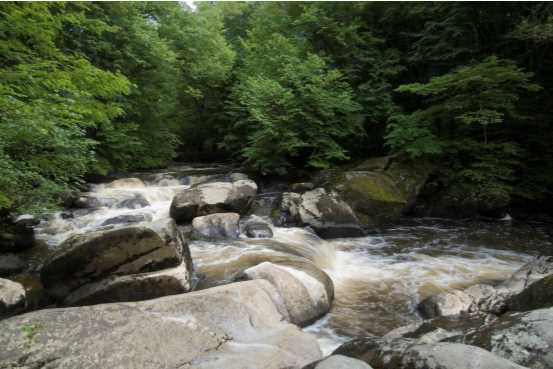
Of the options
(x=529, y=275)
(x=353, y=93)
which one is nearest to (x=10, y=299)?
(x=529, y=275)

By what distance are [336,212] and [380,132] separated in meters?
5.59

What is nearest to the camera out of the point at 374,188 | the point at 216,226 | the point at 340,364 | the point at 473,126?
the point at 340,364

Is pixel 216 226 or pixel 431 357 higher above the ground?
pixel 431 357

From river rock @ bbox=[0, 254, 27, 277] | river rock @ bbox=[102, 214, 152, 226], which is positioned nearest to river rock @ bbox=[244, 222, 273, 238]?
river rock @ bbox=[102, 214, 152, 226]

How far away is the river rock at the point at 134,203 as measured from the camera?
914 cm

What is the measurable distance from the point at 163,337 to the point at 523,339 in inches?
115

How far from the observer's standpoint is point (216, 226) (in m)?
7.36

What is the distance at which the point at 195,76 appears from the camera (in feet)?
58.5

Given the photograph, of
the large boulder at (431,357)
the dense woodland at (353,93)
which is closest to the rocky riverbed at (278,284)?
the large boulder at (431,357)

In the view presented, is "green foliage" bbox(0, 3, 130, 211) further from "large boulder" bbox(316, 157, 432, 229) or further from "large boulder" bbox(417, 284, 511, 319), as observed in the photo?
"large boulder" bbox(316, 157, 432, 229)

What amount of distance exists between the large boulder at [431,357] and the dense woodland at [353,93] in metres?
4.79

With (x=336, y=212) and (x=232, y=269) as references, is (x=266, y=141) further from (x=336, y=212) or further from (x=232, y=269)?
(x=232, y=269)

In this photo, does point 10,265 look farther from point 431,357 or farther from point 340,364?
point 431,357

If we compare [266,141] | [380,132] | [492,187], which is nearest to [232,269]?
[266,141]
